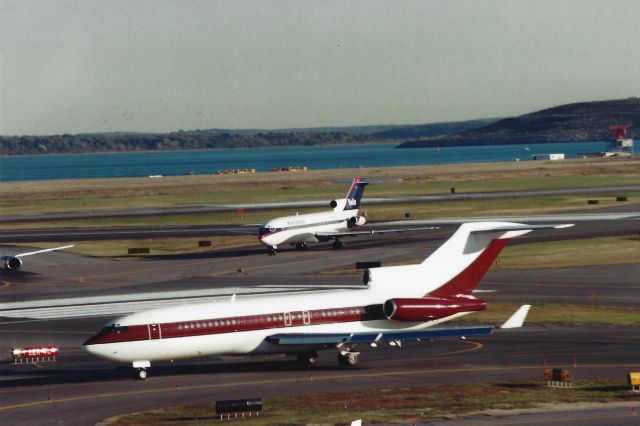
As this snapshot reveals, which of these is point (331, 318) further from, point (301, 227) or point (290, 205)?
point (290, 205)

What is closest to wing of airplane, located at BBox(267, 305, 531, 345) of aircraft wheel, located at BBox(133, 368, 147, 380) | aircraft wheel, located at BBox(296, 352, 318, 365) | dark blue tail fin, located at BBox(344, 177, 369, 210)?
aircraft wheel, located at BBox(296, 352, 318, 365)

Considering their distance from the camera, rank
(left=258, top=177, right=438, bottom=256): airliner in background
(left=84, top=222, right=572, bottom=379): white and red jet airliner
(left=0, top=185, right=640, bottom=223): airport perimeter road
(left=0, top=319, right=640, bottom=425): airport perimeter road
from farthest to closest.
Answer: (left=0, top=185, right=640, bottom=223): airport perimeter road, (left=258, top=177, right=438, bottom=256): airliner in background, (left=84, top=222, right=572, bottom=379): white and red jet airliner, (left=0, top=319, right=640, bottom=425): airport perimeter road

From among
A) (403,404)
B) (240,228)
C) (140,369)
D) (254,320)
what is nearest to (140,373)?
(140,369)

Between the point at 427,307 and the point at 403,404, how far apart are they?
900 cm

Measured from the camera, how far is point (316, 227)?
95.9 metres

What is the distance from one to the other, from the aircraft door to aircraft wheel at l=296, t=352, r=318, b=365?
7.12 metres

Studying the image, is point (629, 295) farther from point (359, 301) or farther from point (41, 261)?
point (41, 261)

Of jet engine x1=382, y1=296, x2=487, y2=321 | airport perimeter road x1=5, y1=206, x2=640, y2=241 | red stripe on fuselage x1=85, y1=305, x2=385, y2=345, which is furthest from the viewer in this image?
airport perimeter road x1=5, y1=206, x2=640, y2=241

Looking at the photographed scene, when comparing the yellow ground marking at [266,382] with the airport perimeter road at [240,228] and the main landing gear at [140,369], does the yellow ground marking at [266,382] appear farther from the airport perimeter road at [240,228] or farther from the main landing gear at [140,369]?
the airport perimeter road at [240,228]

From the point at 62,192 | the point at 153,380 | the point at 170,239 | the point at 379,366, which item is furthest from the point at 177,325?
the point at 62,192

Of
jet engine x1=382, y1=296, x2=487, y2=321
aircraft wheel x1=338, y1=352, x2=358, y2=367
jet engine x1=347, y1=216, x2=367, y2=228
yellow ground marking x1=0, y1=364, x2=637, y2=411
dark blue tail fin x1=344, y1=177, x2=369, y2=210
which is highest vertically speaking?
dark blue tail fin x1=344, y1=177, x2=369, y2=210

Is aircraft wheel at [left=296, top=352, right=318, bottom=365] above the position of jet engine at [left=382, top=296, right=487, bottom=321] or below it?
below

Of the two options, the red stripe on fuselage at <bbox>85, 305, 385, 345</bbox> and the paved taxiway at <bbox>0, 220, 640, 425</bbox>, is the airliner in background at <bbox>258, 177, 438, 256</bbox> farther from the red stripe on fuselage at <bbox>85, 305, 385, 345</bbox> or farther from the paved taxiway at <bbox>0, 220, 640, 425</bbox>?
the red stripe on fuselage at <bbox>85, 305, 385, 345</bbox>

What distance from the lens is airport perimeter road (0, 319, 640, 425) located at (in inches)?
1655
